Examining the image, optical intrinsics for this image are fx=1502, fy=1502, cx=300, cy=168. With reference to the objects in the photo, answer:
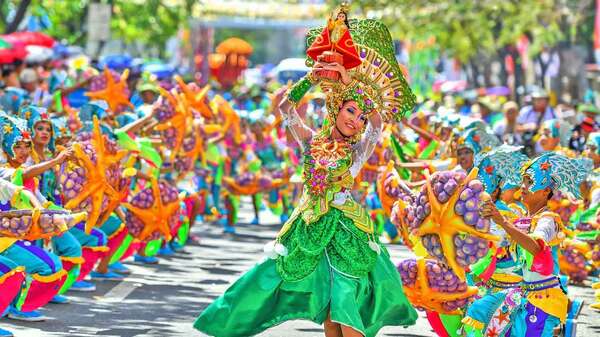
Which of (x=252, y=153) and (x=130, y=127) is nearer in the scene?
(x=130, y=127)

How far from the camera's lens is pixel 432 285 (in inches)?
384

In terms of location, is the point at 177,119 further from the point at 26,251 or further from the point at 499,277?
the point at 499,277

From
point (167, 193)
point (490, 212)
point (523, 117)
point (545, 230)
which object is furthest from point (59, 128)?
point (523, 117)

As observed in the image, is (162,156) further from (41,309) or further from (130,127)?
(41,309)

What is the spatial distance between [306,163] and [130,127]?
622 cm

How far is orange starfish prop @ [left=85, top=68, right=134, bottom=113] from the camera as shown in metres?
18.6

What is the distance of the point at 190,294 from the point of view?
45.1 feet

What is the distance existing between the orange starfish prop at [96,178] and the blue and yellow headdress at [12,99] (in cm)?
359

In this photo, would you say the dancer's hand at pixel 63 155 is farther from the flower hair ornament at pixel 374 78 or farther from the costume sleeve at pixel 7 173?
the flower hair ornament at pixel 374 78

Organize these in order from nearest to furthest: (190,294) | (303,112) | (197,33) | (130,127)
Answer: (303,112)
(190,294)
(130,127)
(197,33)

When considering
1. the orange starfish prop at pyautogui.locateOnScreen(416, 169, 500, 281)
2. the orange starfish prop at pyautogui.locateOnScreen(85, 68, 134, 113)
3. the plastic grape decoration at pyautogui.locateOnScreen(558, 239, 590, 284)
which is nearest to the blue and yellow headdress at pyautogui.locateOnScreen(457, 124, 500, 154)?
the plastic grape decoration at pyautogui.locateOnScreen(558, 239, 590, 284)

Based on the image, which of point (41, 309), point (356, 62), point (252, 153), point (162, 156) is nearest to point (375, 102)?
point (356, 62)

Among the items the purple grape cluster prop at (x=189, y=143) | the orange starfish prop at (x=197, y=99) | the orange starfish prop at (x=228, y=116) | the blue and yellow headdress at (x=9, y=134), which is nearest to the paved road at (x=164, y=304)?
the purple grape cluster prop at (x=189, y=143)

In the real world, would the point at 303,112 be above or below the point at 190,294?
above
